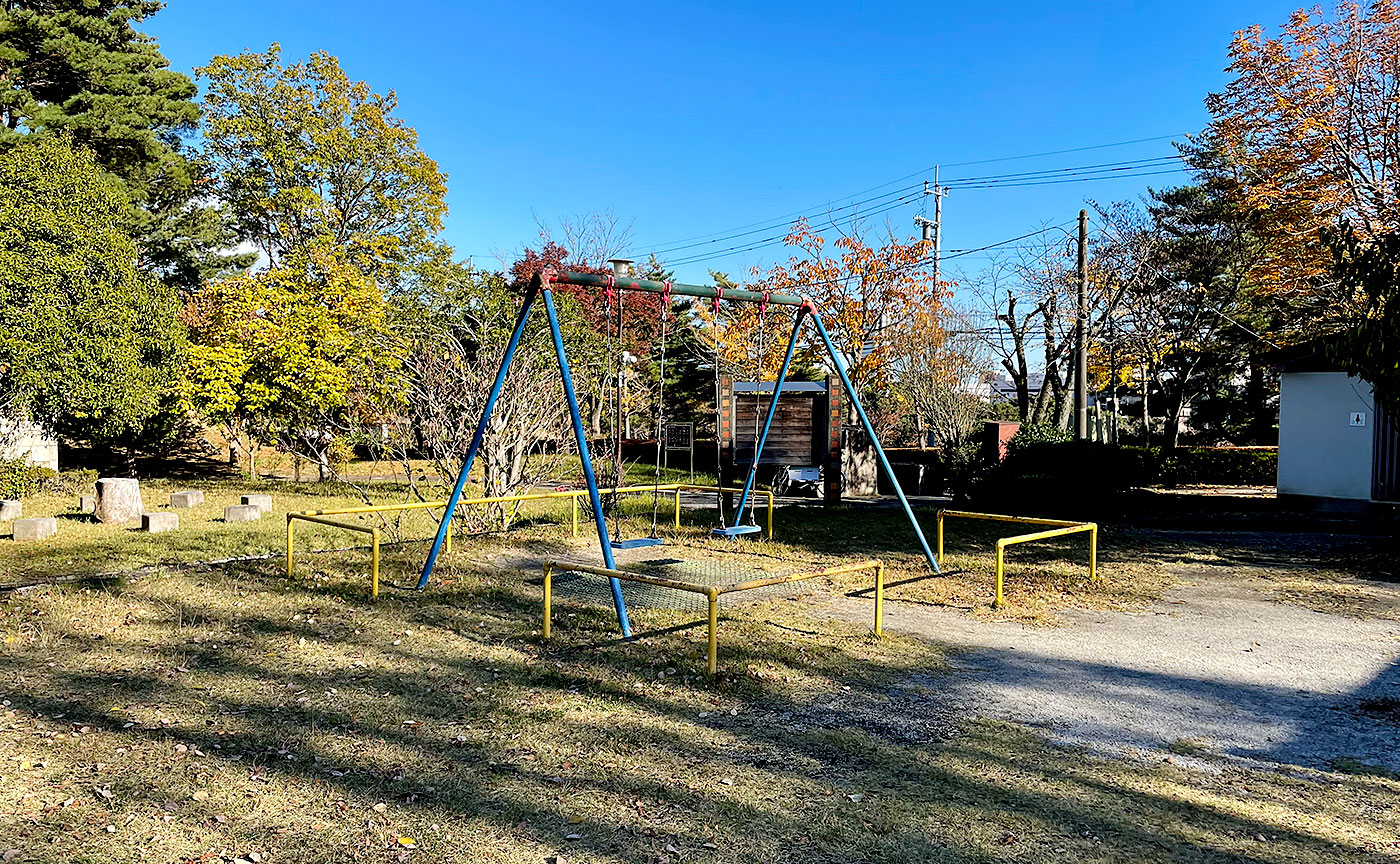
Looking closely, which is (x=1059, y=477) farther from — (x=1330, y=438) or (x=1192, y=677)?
(x=1192, y=677)

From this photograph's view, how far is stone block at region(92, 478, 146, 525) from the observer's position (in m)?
13.6

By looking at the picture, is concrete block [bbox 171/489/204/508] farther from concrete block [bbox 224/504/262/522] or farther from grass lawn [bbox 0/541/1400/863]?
grass lawn [bbox 0/541/1400/863]

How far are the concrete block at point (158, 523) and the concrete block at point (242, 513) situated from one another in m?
1.02

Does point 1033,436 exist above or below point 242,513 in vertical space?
above

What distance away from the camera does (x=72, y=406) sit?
47.5 ft

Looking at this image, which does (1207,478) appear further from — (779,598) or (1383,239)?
(779,598)

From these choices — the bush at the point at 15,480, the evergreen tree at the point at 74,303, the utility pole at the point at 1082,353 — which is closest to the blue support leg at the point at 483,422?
the evergreen tree at the point at 74,303

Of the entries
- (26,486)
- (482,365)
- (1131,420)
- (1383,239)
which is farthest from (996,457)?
(1131,420)

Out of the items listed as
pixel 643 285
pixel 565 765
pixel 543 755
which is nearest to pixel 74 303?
pixel 643 285

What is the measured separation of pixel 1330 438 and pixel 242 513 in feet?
56.5

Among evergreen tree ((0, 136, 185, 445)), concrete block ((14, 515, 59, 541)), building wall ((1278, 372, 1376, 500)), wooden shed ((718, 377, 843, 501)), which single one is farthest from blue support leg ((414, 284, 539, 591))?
building wall ((1278, 372, 1376, 500))

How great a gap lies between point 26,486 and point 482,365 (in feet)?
30.8

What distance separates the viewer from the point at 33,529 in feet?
38.6

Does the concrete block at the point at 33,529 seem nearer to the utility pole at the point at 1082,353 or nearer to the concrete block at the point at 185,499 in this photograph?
the concrete block at the point at 185,499
